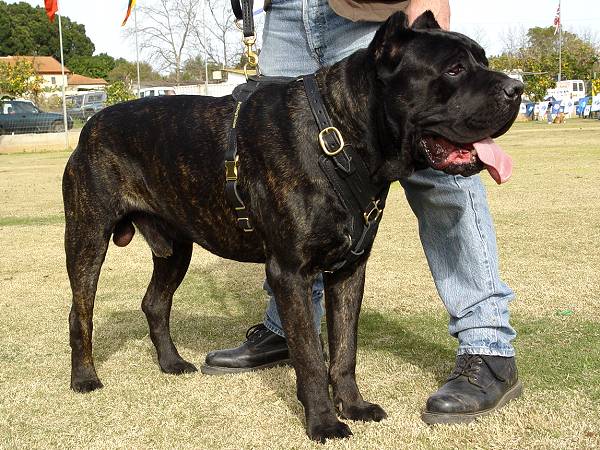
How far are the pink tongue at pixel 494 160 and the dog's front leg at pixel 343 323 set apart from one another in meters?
0.79

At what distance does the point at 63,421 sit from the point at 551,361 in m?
2.46

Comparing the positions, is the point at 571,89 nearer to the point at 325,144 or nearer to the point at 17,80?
the point at 17,80

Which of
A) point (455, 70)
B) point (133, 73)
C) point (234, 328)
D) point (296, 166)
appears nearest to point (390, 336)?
point (234, 328)

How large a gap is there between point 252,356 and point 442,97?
6.63ft

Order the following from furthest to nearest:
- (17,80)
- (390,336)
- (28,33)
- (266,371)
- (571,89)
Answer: (28,33) → (571,89) → (17,80) → (390,336) → (266,371)

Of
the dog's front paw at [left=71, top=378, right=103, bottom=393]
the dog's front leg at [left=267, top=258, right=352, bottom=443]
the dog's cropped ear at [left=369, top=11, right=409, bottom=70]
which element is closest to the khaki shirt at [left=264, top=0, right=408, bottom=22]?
the dog's cropped ear at [left=369, top=11, right=409, bottom=70]

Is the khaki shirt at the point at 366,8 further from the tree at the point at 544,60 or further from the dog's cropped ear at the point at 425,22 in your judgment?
the tree at the point at 544,60

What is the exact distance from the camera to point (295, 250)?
3209 millimetres

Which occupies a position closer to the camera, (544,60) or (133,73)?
(544,60)

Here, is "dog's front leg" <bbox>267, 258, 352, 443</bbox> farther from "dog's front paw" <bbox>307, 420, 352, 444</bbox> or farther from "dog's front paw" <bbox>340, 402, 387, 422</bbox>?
"dog's front paw" <bbox>340, 402, 387, 422</bbox>

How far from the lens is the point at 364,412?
344 cm

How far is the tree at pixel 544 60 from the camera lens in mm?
53094

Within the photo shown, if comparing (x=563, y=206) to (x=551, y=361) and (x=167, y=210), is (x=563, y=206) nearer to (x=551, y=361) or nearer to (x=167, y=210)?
(x=551, y=361)

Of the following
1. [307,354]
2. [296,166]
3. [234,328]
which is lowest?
[234,328]
